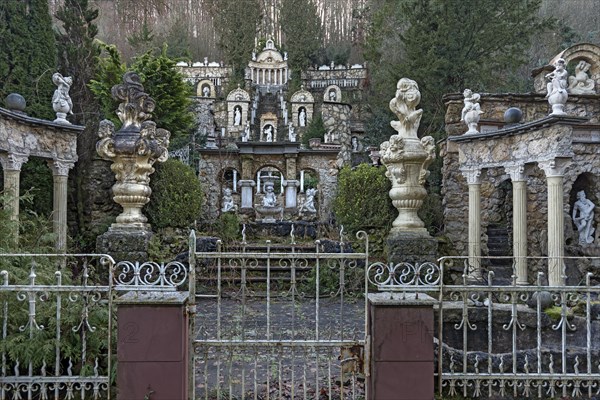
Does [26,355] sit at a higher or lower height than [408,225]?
lower

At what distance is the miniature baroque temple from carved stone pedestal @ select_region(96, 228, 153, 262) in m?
6.56

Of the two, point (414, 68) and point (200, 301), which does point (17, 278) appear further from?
point (414, 68)

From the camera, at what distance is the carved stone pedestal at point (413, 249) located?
6.84 m

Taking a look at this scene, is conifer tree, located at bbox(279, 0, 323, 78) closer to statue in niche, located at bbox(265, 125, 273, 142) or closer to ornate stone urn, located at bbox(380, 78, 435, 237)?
statue in niche, located at bbox(265, 125, 273, 142)


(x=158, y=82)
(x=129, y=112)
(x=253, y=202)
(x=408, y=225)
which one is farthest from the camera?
(x=253, y=202)

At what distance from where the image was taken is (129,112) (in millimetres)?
7633

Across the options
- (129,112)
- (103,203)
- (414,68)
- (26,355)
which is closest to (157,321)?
(26,355)

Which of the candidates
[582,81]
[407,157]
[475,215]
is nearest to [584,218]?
[475,215]

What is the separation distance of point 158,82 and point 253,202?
5.03 m

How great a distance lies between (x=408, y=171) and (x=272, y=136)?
1155 inches

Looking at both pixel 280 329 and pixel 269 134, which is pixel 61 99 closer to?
pixel 280 329

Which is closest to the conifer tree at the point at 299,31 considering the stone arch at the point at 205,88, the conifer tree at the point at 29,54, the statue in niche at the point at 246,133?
the stone arch at the point at 205,88

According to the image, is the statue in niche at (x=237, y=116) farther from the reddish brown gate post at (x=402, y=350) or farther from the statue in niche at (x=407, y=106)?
the reddish brown gate post at (x=402, y=350)

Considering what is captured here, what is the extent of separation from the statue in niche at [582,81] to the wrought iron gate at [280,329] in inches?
319
